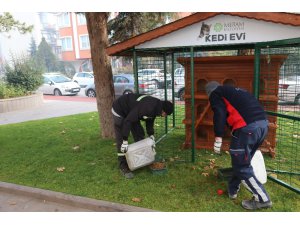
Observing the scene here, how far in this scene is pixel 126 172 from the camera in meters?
5.08

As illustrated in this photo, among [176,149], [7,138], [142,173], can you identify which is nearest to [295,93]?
[176,149]

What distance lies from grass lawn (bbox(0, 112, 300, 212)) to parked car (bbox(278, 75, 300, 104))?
161 centimetres

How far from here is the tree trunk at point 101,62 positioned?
6.57 m

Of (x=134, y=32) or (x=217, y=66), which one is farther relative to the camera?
(x=134, y=32)

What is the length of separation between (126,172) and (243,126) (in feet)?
7.56

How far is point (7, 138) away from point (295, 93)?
291 inches

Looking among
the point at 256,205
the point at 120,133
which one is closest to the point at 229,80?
the point at 120,133

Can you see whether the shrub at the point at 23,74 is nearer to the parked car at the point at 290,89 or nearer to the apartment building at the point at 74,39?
the parked car at the point at 290,89

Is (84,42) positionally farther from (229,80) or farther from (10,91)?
(229,80)

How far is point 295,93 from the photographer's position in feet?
17.1

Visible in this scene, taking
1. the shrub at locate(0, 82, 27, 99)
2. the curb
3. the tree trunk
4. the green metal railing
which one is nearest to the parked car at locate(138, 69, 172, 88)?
the green metal railing

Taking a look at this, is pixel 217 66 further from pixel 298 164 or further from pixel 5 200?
pixel 5 200

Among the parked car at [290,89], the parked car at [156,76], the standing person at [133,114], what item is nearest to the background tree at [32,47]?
the parked car at [156,76]

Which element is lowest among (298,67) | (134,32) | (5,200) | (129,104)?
(5,200)
